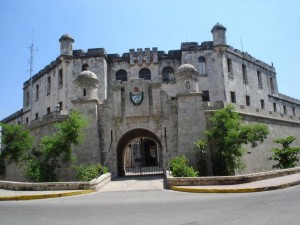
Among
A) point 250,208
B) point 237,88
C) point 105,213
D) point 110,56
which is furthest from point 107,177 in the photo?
point 237,88

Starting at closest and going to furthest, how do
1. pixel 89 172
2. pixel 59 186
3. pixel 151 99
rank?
pixel 59 186 < pixel 89 172 < pixel 151 99

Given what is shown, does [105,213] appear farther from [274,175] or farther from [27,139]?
[27,139]

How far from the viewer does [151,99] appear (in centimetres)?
1709

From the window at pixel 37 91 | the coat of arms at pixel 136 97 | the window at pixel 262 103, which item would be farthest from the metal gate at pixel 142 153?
the coat of arms at pixel 136 97

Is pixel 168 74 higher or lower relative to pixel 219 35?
lower

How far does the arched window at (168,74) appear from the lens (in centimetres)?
2734

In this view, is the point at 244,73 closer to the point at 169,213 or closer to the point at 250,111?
the point at 250,111

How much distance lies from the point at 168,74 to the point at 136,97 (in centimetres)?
1107

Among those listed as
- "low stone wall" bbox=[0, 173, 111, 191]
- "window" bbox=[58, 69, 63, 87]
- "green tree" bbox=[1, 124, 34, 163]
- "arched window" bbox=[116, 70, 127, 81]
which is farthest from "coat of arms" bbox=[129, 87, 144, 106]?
"window" bbox=[58, 69, 63, 87]

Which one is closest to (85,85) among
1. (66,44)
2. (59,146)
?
(59,146)

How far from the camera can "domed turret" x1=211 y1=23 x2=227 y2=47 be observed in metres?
25.7

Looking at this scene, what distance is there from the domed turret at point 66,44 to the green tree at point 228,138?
16509 millimetres

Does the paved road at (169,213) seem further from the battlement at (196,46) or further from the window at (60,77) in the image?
the window at (60,77)

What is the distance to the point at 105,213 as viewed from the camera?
7.12m
